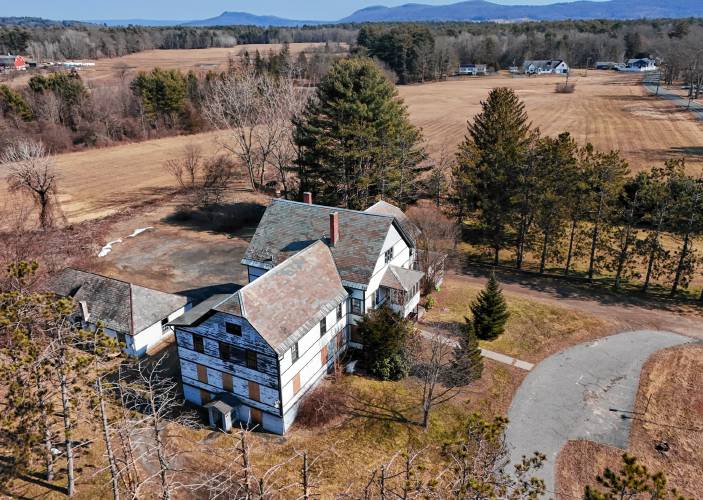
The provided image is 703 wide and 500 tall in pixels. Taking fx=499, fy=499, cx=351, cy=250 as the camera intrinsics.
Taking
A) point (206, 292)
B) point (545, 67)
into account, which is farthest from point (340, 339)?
point (545, 67)

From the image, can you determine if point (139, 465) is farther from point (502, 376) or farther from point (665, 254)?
point (665, 254)

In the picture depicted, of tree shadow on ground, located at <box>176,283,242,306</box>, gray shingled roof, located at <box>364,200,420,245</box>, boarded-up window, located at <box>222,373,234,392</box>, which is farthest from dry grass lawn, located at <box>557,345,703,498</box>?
tree shadow on ground, located at <box>176,283,242,306</box>

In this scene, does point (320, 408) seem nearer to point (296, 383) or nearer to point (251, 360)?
point (296, 383)

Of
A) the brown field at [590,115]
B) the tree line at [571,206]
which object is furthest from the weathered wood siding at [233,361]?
the brown field at [590,115]

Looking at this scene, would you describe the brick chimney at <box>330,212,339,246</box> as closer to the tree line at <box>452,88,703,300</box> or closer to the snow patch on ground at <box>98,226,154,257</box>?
the tree line at <box>452,88,703,300</box>

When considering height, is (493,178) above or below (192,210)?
above

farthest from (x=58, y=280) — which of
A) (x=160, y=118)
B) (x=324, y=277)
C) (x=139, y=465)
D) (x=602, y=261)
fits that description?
(x=160, y=118)

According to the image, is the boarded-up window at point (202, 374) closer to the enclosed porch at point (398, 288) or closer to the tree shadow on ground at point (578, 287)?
the enclosed porch at point (398, 288)
